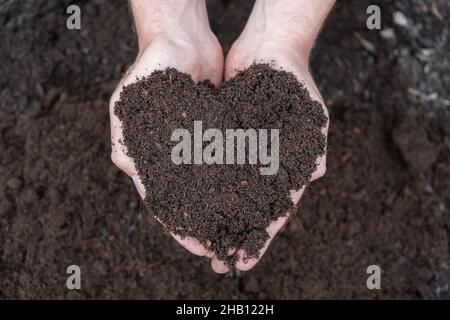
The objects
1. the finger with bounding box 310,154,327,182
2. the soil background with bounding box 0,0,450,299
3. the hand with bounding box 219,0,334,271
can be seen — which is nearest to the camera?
the finger with bounding box 310,154,327,182

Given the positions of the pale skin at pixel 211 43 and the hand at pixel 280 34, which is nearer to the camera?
the pale skin at pixel 211 43

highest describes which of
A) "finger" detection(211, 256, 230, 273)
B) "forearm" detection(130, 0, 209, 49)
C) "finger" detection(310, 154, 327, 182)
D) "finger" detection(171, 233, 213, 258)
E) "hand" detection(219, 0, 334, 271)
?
"forearm" detection(130, 0, 209, 49)

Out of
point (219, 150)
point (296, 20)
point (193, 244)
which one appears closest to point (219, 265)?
point (193, 244)

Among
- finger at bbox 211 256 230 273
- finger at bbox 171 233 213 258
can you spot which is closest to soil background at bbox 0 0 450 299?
finger at bbox 211 256 230 273

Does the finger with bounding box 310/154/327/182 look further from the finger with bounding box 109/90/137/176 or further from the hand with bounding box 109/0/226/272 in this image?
the finger with bounding box 109/90/137/176

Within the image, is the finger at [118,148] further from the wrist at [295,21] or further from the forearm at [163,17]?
the wrist at [295,21]

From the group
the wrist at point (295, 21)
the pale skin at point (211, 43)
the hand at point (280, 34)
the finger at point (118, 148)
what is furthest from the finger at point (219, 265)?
the wrist at point (295, 21)

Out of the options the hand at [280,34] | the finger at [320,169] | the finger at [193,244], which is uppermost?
the hand at [280,34]

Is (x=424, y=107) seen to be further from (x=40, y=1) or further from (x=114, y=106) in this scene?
(x=40, y=1)
